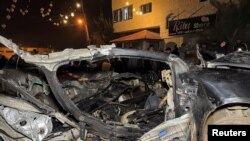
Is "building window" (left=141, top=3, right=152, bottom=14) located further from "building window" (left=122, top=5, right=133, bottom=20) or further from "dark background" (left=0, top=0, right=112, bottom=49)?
"dark background" (left=0, top=0, right=112, bottom=49)

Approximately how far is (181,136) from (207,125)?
28 cm

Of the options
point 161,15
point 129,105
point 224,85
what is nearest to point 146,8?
point 161,15

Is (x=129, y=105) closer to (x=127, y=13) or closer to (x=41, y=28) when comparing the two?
(x=127, y=13)

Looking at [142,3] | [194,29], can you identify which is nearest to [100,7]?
[142,3]

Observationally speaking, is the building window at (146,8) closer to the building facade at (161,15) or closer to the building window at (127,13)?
the building facade at (161,15)

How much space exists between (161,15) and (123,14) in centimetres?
718

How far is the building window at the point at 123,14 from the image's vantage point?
89.2ft

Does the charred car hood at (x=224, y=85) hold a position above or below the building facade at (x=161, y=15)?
below

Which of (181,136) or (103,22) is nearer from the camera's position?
(181,136)

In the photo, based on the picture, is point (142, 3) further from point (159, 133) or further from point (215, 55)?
point (159, 133)

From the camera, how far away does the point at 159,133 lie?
3.24 metres

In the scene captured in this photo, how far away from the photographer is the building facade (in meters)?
18.6

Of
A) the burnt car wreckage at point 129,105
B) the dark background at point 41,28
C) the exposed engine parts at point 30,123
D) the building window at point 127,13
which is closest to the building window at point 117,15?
the building window at point 127,13

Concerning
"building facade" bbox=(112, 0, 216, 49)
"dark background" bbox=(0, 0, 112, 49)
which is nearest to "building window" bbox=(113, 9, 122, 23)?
"building facade" bbox=(112, 0, 216, 49)
